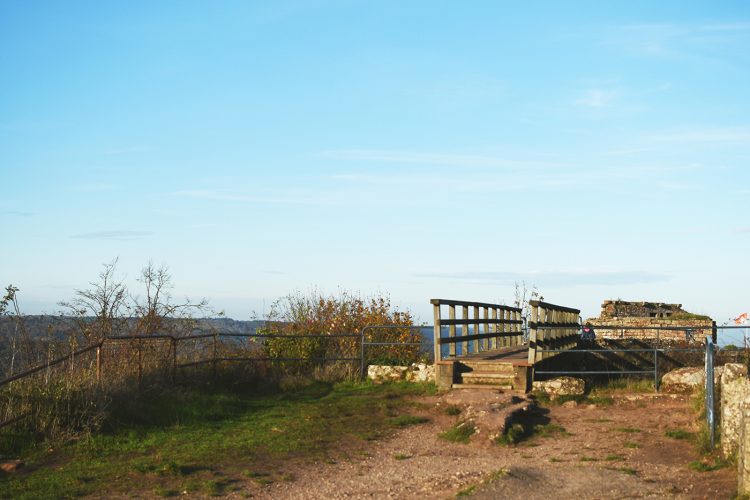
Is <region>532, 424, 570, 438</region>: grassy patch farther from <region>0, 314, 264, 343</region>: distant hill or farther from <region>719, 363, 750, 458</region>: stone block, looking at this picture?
<region>0, 314, 264, 343</region>: distant hill

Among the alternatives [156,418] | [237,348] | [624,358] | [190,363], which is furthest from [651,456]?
[624,358]

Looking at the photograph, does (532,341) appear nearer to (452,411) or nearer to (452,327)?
(452,327)

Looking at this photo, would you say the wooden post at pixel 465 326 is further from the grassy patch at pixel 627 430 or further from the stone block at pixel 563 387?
the grassy patch at pixel 627 430

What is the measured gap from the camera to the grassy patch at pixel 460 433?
12633 millimetres

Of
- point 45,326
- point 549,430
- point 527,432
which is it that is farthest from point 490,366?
point 45,326

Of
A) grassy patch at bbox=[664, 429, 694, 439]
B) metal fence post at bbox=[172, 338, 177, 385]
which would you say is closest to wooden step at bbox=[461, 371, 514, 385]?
grassy patch at bbox=[664, 429, 694, 439]

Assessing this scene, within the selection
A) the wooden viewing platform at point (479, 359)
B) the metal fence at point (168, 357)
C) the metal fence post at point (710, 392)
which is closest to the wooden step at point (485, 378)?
the wooden viewing platform at point (479, 359)

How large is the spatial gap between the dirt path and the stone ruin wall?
13547 millimetres

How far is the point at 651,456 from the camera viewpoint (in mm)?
11359

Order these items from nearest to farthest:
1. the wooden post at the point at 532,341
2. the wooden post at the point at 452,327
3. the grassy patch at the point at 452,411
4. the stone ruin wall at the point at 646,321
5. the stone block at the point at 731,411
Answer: the stone block at the point at 731,411
the grassy patch at the point at 452,411
the wooden post at the point at 532,341
the wooden post at the point at 452,327
the stone ruin wall at the point at 646,321

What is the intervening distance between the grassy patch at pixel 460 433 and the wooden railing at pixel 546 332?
342cm

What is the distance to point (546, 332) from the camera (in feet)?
62.2

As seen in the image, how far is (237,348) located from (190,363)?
9.66 feet

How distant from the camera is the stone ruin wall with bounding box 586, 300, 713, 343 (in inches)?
1110
